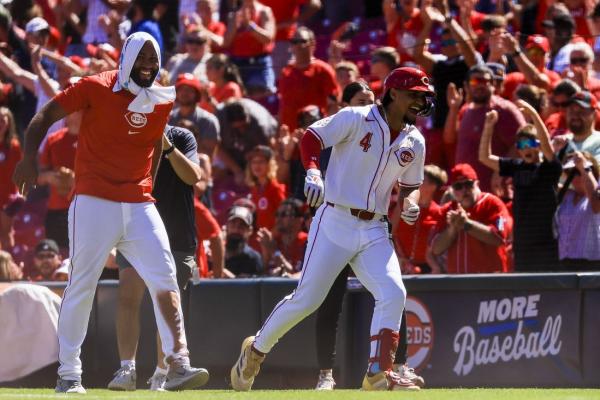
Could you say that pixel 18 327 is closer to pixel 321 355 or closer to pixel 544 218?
pixel 321 355

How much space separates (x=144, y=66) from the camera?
761cm

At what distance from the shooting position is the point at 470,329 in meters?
9.65

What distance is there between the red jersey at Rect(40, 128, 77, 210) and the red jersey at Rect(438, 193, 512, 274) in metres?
4.07

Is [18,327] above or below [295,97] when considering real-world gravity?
below

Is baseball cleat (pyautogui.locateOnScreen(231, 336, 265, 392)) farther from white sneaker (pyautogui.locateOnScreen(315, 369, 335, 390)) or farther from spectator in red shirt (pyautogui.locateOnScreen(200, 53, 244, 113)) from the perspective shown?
spectator in red shirt (pyautogui.locateOnScreen(200, 53, 244, 113))

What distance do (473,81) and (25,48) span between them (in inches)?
219

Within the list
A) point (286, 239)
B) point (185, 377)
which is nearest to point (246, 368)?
point (185, 377)

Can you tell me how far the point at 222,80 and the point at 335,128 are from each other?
672 cm

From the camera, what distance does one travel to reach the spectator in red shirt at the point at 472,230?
9922 mm

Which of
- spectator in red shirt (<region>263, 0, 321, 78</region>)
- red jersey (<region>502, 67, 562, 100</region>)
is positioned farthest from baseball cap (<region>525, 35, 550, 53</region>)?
spectator in red shirt (<region>263, 0, 321, 78</region>)

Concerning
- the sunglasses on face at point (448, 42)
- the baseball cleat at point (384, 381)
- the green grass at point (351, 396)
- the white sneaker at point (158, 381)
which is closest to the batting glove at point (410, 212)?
the baseball cleat at point (384, 381)

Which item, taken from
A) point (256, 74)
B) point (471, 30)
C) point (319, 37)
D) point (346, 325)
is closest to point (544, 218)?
point (346, 325)

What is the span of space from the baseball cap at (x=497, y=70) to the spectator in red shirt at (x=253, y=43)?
131 inches

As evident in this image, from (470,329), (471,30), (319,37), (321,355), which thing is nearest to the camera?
(321,355)
